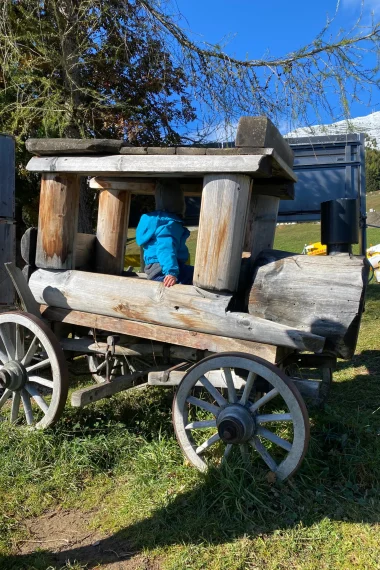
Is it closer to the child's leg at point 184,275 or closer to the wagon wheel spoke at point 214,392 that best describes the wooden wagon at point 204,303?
the wagon wheel spoke at point 214,392

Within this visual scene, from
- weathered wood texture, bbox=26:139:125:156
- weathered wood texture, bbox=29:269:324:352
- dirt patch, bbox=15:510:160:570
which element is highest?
weathered wood texture, bbox=26:139:125:156

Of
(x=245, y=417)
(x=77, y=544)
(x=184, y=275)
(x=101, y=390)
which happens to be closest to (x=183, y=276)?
(x=184, y=275)

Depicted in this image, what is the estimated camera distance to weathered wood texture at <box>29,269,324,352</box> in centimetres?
314

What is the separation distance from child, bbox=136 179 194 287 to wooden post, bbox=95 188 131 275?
301 millimetres

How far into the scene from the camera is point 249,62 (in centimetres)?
578

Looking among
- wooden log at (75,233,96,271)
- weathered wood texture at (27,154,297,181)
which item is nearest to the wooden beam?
weathered wood texture at (27,154,297,181)

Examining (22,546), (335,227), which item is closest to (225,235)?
(335,227)

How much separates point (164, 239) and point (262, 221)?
0.86m

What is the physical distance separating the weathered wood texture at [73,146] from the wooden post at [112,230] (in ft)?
1.67

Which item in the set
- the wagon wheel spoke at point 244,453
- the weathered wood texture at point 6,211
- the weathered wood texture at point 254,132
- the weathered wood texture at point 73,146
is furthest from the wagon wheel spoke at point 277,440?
the weathered wood texture at point 6,211

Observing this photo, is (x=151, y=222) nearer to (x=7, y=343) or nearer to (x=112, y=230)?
(x=112, y=230)

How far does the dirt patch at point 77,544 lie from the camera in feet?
8.53

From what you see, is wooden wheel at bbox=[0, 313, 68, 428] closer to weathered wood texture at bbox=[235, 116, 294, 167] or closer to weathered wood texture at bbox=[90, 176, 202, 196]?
weathered wood texture at bbox=[90, 176, 202, 196]

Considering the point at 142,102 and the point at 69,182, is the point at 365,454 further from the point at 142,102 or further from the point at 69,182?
the point at 142,102
